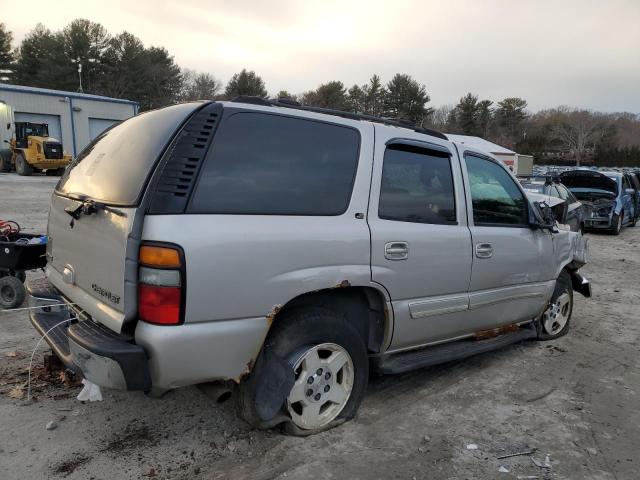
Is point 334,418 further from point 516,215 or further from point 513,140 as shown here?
point 513,140

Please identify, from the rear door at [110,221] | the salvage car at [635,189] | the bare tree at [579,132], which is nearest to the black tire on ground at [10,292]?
the rear door at [110,221]

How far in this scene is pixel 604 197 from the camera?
14828mm

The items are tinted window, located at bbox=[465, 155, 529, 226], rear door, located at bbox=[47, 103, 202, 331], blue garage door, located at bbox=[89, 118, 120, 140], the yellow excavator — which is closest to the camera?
rear door, located at bbox=[47, 103, 202, 331]

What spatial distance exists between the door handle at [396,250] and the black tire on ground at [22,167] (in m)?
25.7

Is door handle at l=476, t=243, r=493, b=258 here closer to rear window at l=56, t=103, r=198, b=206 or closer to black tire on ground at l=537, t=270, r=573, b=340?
black tire on ground at l=537, t=270, r=573, b=340

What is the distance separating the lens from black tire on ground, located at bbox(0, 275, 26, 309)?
5285 mm

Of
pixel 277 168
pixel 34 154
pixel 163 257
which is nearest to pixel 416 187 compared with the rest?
pixel 277 168

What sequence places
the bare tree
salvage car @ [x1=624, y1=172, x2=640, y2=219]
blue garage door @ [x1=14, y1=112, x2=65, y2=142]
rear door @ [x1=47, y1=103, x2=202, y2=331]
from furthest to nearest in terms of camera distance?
the bare tree → blue garage door @ [x1=14, y1=112, x2=65, y2=142] → salvage car @ [x1=624, y1=172, x2=640, y2=219] → rear door @ [x1=47, y1=103, x2=202, y2=331]

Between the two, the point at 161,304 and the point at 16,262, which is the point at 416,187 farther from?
the point at 16,262

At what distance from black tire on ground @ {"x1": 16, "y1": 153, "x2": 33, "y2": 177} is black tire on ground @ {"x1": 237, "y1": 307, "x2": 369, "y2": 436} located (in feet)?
84.3

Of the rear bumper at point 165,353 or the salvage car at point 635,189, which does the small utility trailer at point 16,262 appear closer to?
the rear bumper at point 165,353

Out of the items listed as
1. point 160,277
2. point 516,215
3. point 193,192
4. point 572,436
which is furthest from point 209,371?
point 516,215

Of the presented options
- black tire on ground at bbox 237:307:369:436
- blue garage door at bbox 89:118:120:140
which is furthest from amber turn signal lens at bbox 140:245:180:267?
blue garage door at bbox 89:118:120:140

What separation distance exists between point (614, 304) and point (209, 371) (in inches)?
254
